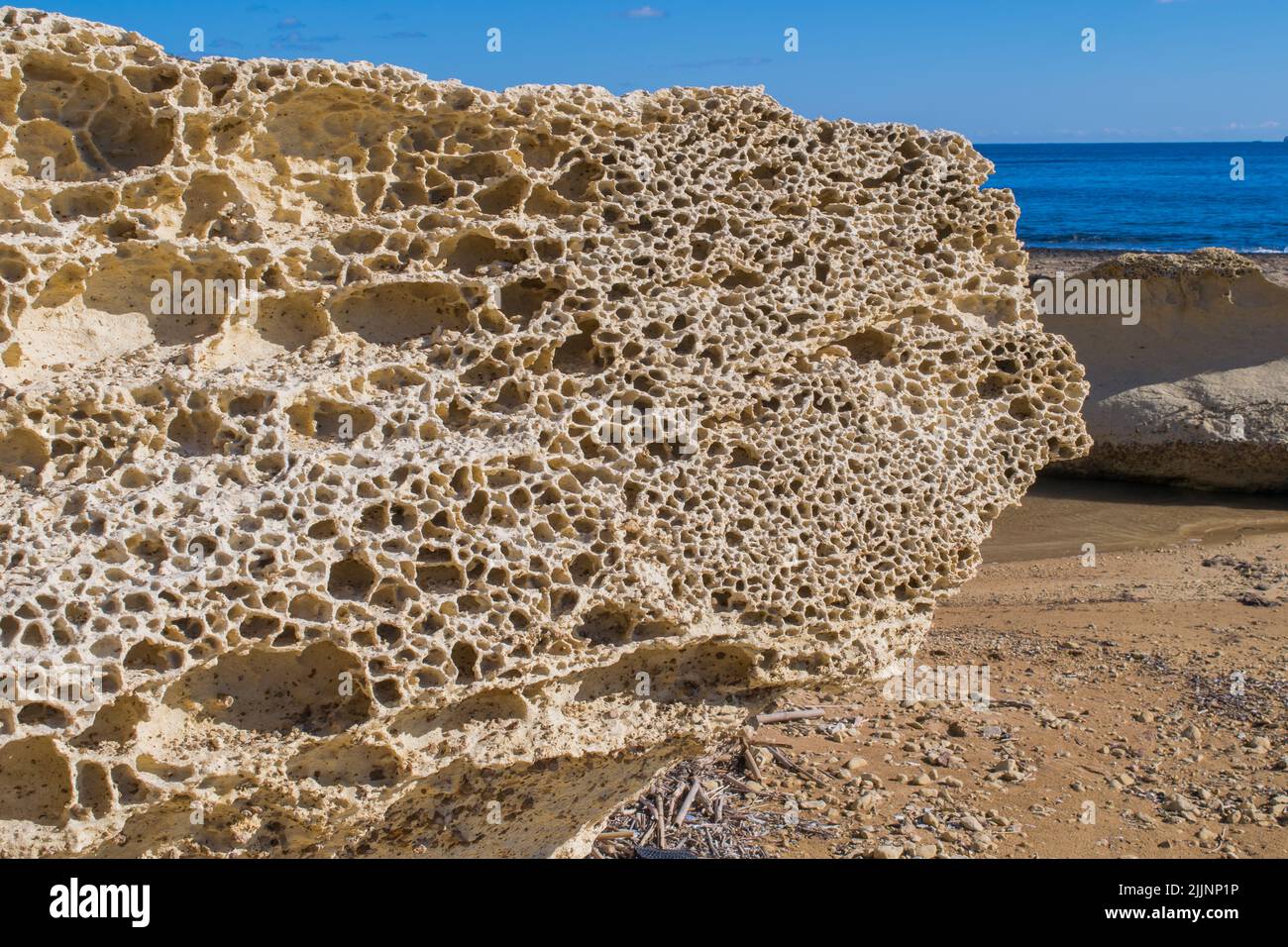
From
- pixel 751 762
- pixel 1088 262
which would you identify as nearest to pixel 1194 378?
pixel 1088 262

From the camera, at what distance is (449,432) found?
3.08 metres

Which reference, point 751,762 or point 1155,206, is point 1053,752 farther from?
point 1155,206

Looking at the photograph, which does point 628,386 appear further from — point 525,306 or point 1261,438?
point 1261,438

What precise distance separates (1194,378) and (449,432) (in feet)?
32.5

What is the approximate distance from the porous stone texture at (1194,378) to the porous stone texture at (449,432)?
7.88 m

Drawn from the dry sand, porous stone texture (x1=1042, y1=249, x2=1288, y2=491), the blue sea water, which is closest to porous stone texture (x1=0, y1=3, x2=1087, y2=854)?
the dry sand

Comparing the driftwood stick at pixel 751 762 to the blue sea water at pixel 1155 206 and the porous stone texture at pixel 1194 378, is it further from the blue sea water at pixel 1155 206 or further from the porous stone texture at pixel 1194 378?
the blue sea water at pixel 1155 206

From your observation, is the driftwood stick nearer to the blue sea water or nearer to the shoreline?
the shoreline

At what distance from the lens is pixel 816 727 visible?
5.41 meters

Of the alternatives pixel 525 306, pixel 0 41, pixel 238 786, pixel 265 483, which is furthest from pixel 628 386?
pixel 0 41

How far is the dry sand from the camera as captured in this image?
4.50 meters

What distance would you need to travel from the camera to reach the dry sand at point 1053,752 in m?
4.50

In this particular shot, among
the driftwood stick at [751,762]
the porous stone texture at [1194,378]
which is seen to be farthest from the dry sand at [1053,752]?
the porous stone texture at [1194,378]

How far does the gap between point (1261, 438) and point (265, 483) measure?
9956mm
